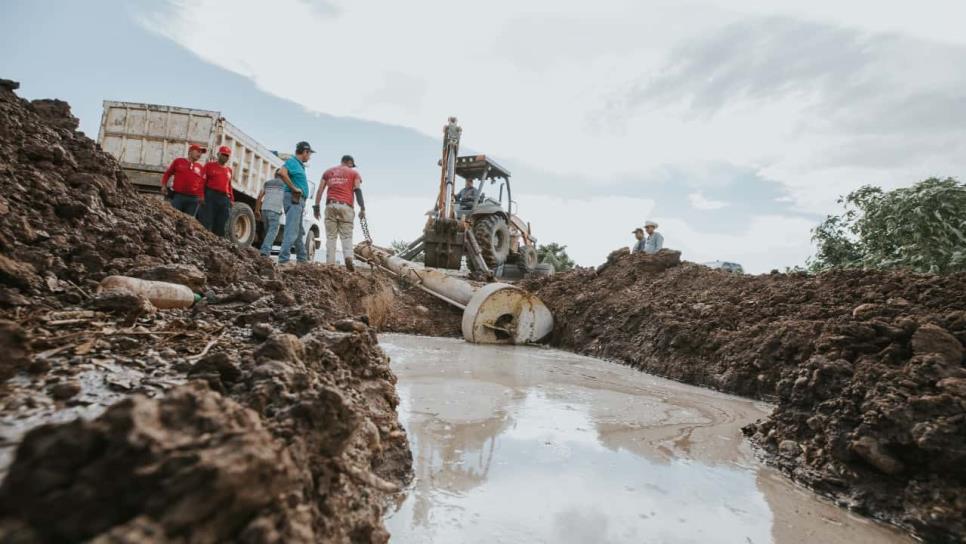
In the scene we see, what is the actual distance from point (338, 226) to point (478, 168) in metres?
4.88

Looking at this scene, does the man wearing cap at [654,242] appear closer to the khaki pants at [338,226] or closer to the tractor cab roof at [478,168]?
the tractor cab roof at [478,168]

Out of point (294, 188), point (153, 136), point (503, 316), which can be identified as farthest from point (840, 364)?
point (153, 136)

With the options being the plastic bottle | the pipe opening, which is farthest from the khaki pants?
the plastic bottle

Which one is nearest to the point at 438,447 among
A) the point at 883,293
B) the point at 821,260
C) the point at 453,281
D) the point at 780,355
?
the point at 780,355

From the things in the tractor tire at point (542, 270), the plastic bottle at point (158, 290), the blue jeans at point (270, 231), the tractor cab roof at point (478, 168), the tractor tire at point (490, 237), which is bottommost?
the plastic bottle at point (158, 290)

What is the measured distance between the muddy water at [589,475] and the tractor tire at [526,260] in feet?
26.8

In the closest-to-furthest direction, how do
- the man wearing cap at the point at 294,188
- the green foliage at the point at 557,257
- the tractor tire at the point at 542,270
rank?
the man wearing cap at the point at 294,188 < the tractor tire at the point at 542,270 < the green foliage at the point at 557,257

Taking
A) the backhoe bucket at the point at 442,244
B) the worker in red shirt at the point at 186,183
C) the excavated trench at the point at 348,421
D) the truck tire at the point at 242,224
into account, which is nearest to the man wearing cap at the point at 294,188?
the worker in red shirt at the point at 186,183

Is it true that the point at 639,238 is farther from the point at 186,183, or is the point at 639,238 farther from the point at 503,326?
the point at 186,183

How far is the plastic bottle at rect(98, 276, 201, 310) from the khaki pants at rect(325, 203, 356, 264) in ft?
14.8

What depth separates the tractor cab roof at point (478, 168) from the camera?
37.0ft

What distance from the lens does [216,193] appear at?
20.4 ft

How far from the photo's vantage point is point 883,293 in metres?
4.58

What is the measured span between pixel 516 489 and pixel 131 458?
1.44 meters
